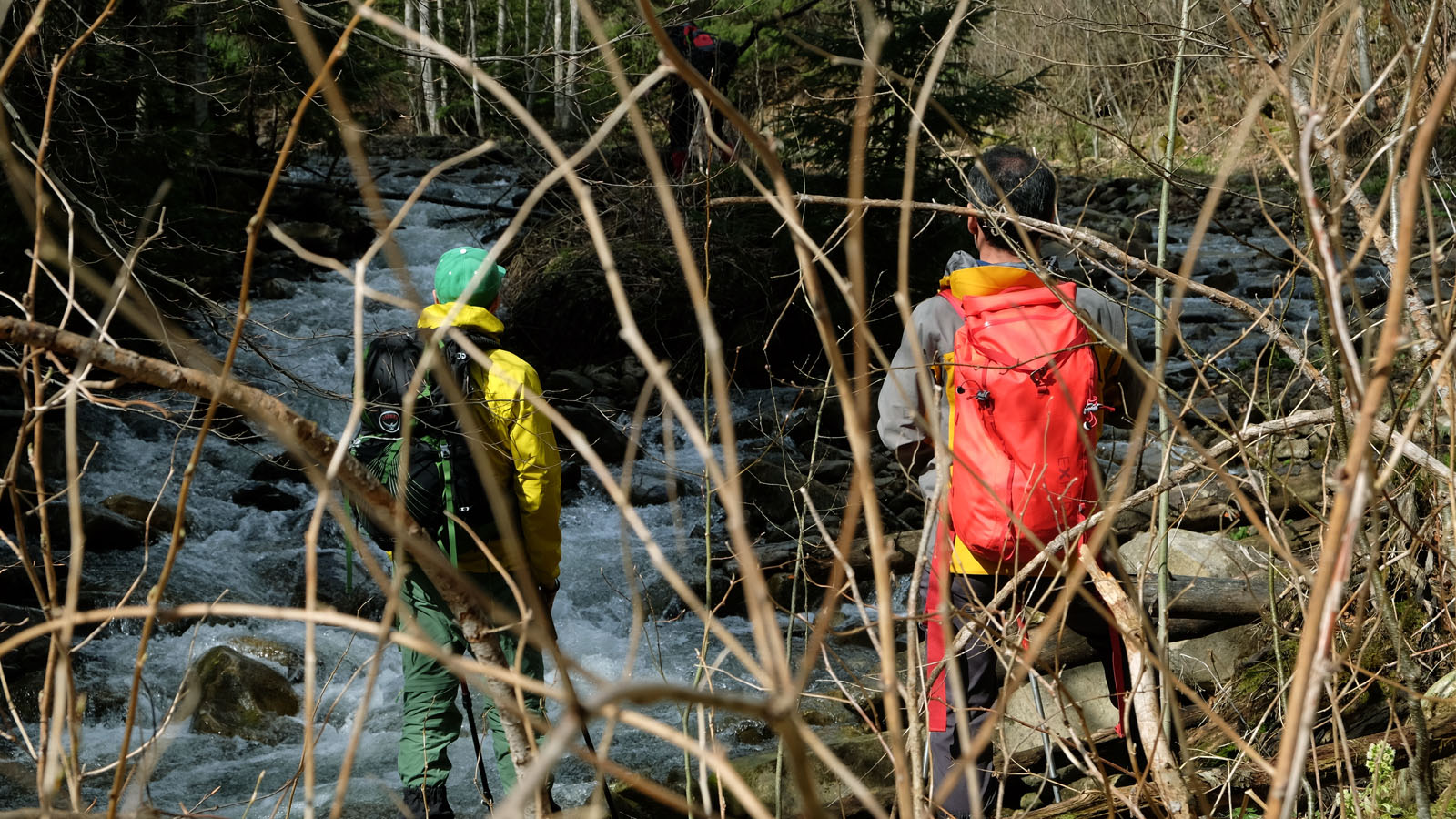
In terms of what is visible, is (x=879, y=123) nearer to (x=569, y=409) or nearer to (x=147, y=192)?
(x=569, y=409)

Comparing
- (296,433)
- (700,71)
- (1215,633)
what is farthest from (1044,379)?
(700,71)

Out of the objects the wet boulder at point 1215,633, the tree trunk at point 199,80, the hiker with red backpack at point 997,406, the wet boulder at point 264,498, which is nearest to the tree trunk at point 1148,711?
the hiker with red backpack at point 997,406

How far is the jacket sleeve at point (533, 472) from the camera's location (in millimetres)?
3141

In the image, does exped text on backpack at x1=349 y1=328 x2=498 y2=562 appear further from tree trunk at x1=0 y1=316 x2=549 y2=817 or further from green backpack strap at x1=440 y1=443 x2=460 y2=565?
tree trunk at x1=0 y1=316 x2=549 y2=817

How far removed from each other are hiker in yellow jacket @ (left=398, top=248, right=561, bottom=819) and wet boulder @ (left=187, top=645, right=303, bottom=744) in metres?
2.12

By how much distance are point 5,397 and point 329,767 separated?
14.1 feet

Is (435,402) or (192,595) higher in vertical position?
(435,402)

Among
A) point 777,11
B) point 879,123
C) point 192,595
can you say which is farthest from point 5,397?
point 777,11

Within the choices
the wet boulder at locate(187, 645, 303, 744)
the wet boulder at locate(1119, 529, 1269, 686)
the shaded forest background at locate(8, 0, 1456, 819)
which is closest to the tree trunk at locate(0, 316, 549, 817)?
the shaded forest background at locate(8, 0, 1456, 819)

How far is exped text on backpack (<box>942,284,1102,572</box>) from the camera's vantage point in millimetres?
2539

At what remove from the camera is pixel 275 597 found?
6.64 m

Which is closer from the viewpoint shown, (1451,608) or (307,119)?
(1451,608)

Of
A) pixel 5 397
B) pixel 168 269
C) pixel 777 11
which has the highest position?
pixel 777 11

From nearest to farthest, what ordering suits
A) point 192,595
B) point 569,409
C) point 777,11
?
point 192,595
point 569,409
point 777,11
